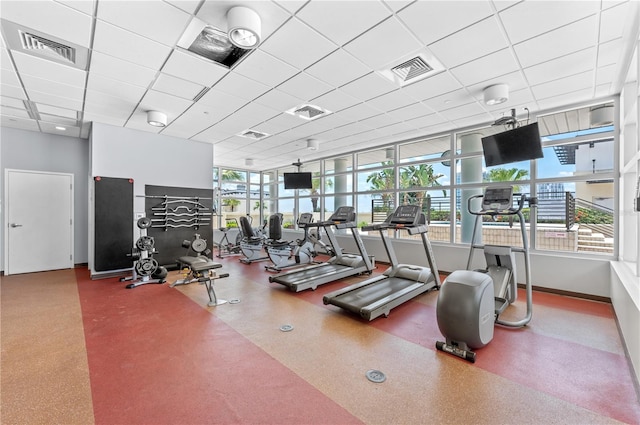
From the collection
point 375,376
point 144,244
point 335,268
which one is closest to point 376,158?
point 335,268

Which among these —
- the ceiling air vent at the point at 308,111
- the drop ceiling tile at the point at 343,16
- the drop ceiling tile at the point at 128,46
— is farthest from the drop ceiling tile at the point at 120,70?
the drop ceiling tile at the point at 343,16

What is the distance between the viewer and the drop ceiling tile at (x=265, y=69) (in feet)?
11.2

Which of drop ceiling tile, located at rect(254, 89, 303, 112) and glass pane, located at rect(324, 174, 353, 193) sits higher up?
drop ceiling tile, located at rect(254, 89, 303, 112)

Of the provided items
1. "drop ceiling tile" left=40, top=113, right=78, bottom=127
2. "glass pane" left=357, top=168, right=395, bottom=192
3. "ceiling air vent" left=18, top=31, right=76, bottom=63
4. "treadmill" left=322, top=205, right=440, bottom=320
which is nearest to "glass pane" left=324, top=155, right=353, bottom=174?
"glass pane" left=357, top=168, right=395, bottom=192

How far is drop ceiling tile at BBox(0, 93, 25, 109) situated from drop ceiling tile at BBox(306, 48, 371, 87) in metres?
5.01

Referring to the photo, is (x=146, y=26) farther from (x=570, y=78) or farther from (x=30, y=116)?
(x=570, y=78)

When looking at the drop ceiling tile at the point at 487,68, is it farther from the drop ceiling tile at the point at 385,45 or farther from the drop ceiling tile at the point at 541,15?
A: the drop ceiling tile at the point at 385,45

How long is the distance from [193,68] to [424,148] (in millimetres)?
5986

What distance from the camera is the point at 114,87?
4227 millimetres

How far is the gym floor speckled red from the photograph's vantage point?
1.99 meters

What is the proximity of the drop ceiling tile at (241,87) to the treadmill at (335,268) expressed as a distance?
9.11 ft

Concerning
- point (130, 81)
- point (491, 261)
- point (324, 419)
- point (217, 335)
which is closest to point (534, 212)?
point (491, 261)

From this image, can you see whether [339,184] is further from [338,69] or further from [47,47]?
[47,47]

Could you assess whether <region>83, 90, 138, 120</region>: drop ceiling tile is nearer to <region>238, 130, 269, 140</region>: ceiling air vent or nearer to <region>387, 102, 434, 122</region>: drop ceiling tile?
<region>238, 130, 269, 140</region>: ceiling air vent
